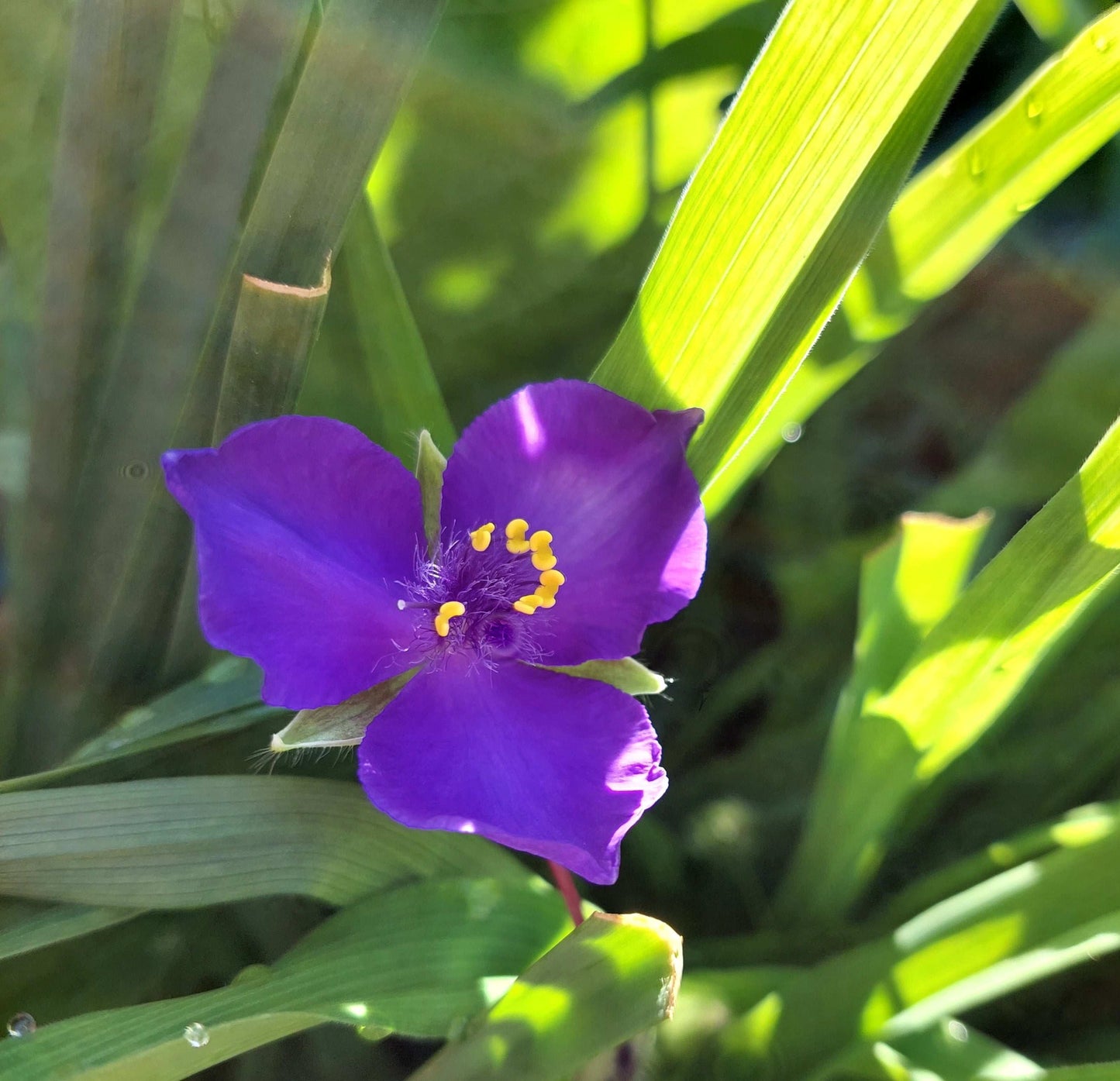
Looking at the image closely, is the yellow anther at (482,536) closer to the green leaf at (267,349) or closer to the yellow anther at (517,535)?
the yellow anther at (517,535)

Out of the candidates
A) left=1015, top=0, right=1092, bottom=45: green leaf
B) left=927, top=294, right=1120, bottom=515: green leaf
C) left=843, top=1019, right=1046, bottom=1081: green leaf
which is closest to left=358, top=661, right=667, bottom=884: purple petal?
left=843, top=1019, right=1046, bottom=1081: green leaf

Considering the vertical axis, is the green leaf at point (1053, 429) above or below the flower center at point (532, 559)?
above

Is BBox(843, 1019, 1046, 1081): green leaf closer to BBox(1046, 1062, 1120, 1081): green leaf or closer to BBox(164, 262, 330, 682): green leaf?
BBox(1046, 1062, 1120, 1081): green leaf

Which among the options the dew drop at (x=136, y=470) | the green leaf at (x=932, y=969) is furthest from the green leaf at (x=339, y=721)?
the green leaf at (x=932, y=969)

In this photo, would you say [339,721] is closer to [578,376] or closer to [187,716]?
[187,716]

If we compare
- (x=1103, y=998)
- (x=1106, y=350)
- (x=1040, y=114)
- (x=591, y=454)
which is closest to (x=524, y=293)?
(x=591, y=454)
